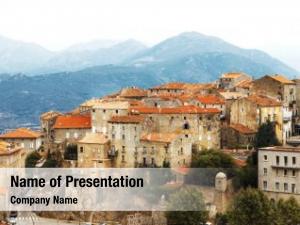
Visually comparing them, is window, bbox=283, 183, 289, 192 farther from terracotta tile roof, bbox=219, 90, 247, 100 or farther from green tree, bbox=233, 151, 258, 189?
terracotta tile roof, bbox=219, 90, 247, 100

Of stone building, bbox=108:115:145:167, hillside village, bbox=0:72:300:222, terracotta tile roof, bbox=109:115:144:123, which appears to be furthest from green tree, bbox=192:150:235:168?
terracotta tile roof, bbox=109:115:144:123

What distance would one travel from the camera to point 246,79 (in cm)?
7000

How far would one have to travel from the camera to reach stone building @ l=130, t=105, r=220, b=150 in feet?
171

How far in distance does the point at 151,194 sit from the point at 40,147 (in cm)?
1580

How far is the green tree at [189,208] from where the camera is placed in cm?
4247

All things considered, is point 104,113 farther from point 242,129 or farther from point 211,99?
point 242,129

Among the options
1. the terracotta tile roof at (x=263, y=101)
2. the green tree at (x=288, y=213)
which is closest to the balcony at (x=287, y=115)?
the terracotta tile roof at (x=263, y=101)

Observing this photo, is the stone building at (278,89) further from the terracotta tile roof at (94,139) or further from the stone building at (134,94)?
the terracotta tile roof at (94,139)

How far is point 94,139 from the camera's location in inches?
2053

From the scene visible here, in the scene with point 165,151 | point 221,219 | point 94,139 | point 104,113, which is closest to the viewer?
point 221,219

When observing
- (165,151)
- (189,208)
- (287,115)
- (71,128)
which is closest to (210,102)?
(287,115)

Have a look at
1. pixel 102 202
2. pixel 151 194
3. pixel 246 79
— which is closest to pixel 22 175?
pixel 102 202

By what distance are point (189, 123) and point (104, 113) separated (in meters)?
6.73

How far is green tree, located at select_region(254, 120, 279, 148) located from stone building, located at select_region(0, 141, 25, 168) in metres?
17.5
